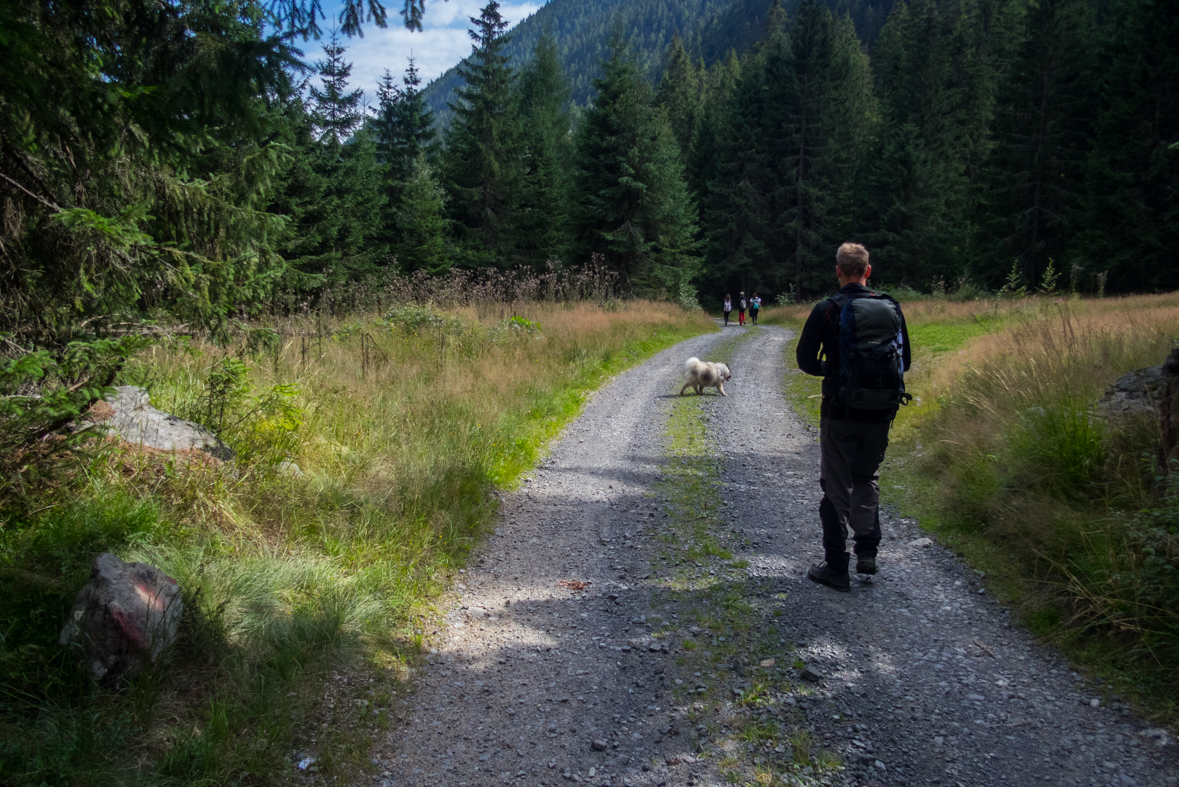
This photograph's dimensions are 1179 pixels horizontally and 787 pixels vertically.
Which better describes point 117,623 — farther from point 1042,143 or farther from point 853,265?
point 1042,143

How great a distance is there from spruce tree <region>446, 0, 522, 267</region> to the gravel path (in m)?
30.6

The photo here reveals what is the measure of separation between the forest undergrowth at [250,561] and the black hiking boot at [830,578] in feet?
8.36

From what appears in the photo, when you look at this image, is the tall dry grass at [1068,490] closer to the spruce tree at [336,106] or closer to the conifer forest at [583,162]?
the conifer forest at [583,162]

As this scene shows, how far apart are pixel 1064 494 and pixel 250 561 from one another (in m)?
5.53

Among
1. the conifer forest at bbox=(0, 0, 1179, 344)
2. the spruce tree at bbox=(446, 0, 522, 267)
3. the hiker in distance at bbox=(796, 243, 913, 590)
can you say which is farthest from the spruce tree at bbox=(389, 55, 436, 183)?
the hiker in distance at bbox=(796, 243, 913, 590)

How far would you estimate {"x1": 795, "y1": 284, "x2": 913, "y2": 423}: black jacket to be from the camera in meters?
4.31

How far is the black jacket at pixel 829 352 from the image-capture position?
4306mm

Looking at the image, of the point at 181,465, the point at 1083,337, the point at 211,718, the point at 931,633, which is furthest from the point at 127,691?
the point at 1083,337

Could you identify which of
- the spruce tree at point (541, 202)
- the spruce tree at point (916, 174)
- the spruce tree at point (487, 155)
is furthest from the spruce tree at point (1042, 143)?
the spruce tree at point (487, 155)

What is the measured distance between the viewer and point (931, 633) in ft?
12.2

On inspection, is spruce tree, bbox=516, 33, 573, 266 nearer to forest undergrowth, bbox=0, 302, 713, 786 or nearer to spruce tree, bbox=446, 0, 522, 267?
spruce tree, bbox=446, 0, 522, 267

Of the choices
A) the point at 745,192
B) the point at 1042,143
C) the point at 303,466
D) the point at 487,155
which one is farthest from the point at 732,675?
the point at 745,192

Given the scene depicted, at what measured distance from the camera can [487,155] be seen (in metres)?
34.0

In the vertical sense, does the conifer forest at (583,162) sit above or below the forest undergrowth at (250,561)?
above
